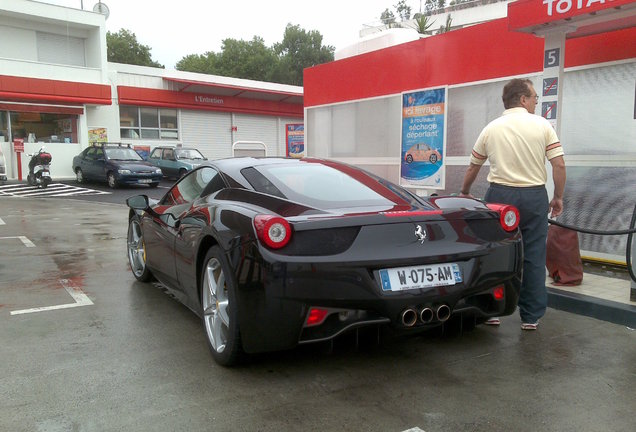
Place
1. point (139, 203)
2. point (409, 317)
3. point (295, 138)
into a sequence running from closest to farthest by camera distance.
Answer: point (409, 317) < point (139, 203) < point (295, 138)

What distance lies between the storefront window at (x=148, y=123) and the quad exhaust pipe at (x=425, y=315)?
24692mm

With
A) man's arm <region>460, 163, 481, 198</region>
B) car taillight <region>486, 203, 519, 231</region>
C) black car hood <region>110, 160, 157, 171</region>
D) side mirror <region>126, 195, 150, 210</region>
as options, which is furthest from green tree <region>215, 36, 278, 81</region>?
car taillight <region>486, 203, 519, 231</region>

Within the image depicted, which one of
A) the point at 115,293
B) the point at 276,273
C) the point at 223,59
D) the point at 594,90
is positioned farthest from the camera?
the point at 223,59

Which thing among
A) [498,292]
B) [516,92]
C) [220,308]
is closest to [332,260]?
[220,308]

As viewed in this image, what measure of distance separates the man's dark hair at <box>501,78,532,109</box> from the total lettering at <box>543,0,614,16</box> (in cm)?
141

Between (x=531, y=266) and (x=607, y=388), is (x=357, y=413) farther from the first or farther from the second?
(x=531, y=266)

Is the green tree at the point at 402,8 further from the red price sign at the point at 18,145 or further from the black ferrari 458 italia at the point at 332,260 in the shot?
the black ferrari 458 italia at the point at 332,260

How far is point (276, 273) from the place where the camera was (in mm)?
2861

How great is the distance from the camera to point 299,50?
6500 centimetres

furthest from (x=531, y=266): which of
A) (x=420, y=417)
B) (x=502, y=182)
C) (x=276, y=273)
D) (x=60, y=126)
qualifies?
(x=60, y=126)

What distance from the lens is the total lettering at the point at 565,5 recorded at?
16.0 ft

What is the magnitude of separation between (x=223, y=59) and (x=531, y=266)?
211 feet

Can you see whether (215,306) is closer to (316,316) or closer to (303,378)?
(303,378)

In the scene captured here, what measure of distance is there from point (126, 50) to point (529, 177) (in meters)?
63.9
